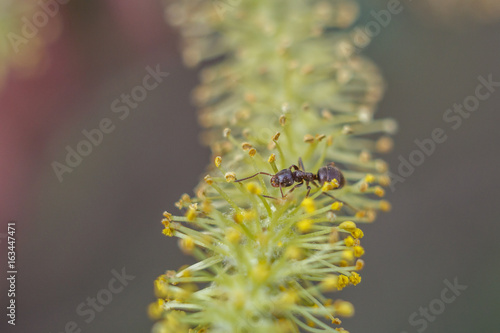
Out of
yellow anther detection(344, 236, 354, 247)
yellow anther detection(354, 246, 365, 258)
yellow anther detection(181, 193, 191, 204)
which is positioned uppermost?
yellow anther detection(181, 193, 191, 204)

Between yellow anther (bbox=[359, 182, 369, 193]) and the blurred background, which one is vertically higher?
the blurred background

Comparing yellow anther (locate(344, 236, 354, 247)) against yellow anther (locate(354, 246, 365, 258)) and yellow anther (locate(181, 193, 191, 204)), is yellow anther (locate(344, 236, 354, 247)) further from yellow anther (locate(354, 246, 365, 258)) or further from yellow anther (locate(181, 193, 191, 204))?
Result: yellow anther (locate(181, 193, 191, 204))

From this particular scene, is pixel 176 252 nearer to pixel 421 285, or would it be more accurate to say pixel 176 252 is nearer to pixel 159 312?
pixel 421 285

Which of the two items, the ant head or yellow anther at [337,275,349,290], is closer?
yellow anther at [337,275,349,290]

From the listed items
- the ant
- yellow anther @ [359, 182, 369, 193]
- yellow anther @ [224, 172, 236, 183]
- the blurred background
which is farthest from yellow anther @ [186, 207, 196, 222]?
the blurred background

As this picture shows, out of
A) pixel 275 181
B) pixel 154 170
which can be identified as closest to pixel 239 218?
pixel 275 181

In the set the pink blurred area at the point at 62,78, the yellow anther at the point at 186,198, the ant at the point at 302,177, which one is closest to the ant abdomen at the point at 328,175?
the ant at the point at 302,177

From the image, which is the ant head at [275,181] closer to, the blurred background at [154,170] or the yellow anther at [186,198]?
the yellow anther at [186,198]
